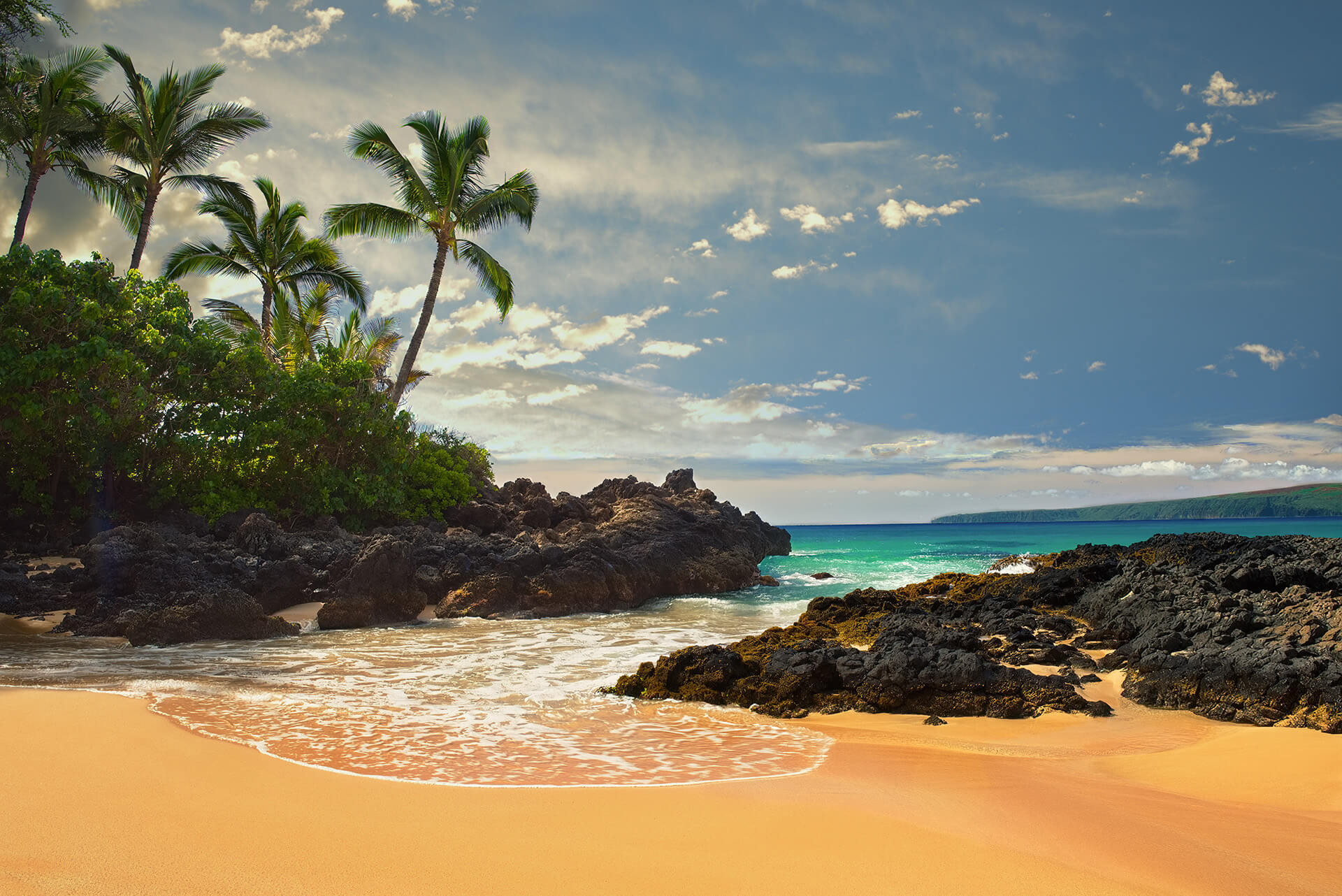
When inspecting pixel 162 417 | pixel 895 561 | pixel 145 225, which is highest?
pixel 145 225

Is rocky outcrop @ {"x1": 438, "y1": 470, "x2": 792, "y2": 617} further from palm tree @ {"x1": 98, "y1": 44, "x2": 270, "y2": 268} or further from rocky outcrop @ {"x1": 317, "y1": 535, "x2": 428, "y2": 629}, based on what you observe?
palm tree @ {"x1": 98, "y1": 44, "x2": 270, "y2": 268}

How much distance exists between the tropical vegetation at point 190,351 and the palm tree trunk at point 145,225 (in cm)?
6

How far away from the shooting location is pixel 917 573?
29172mm

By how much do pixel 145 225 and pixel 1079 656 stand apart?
2514 cm

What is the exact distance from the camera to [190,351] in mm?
17172

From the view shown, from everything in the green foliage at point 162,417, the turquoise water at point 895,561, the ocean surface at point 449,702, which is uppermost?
the green foliage at point 162,417

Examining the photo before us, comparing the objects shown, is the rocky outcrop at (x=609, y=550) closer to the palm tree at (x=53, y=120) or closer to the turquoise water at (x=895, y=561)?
the turquoise water at (x=895, y=561)

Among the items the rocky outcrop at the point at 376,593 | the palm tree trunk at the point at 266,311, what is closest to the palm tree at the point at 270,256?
the palm tree trunk at the point at 266,311

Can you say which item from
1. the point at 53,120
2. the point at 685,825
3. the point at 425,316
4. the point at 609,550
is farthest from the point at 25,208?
the point at 685,825

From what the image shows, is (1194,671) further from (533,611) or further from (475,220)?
(475,220)

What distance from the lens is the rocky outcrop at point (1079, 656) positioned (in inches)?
262

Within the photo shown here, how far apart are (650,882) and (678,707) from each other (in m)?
4.12

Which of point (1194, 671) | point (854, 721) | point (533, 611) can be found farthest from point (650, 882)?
point (533, 611)

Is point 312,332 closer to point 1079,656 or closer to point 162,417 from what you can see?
point 162,417
